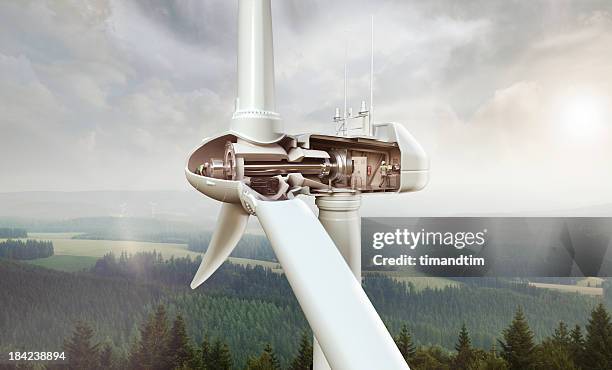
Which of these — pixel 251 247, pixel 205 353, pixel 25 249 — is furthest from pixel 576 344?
pixel 25 249

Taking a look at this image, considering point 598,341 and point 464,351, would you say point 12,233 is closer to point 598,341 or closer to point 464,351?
point 464,351

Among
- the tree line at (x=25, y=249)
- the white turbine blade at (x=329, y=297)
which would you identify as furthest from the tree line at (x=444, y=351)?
the white turbine blade at (x=329, y=297)

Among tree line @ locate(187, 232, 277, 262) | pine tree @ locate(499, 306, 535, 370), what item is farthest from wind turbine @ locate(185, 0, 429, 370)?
pine tree @ locate(499, 306, 535, 370)

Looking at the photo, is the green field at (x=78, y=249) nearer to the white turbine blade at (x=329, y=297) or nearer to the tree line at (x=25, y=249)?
the tree line at (x=25, y=249)

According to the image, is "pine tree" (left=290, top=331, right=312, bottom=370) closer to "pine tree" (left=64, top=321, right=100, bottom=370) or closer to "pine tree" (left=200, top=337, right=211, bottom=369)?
"pine tree" (left=200, top=337, right=211, bottom=369)

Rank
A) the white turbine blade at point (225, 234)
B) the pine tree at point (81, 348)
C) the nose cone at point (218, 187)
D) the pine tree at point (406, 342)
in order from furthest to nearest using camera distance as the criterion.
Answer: the pine tree at point (406, 342) < the pine tree at point (81, 348) < the white turbine blade at point (225, 234) < the nose cone at point (218, 187)

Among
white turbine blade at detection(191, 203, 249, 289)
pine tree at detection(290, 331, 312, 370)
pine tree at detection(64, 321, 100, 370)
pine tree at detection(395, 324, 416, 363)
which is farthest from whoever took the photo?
pine tree at detection(395, 324, 416, 363)
